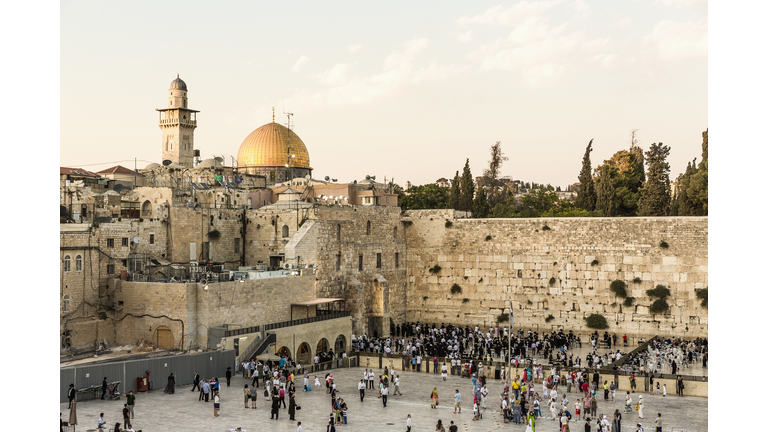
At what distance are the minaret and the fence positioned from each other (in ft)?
109

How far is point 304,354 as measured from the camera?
28219 millimetres

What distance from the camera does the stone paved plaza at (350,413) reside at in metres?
18.0

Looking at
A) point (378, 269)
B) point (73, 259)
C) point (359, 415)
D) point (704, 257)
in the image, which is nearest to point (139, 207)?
point (73, 259)

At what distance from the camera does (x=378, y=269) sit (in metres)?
35.8

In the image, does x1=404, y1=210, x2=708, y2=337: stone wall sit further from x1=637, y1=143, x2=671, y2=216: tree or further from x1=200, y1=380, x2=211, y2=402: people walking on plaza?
x1=200, y1=380, x2=211, y2=402: people walking on plaza

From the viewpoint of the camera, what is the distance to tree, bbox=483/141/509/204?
5599 cm

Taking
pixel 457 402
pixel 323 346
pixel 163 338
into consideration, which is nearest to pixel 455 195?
pixel 323 346

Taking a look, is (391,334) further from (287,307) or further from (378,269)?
(287,307)

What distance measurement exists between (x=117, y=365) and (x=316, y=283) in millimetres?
11901

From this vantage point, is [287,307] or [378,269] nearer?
[287,307]

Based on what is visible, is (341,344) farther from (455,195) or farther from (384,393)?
(455,195)

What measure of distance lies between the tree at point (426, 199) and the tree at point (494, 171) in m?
6.53

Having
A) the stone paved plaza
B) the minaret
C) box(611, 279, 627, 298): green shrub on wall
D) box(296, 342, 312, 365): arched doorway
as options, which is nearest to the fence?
the stone paved plaza

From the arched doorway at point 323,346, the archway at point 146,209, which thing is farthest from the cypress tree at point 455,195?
the archway at point 146,209
